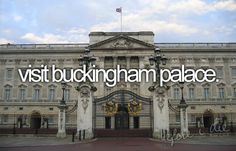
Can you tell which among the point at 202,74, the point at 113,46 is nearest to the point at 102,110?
the point at 113,46

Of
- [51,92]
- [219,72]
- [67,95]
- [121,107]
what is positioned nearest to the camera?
[121,107]

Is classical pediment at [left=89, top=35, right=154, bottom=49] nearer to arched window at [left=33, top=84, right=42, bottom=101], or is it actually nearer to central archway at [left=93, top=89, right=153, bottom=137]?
arched window at [left=33, top=84, right=42, bottom=101]

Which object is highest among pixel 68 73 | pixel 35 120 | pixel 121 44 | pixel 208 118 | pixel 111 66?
pixel 121 44

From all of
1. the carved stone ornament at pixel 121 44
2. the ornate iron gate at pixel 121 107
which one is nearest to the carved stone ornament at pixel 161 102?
the ornate iron gate at pixel 121 107

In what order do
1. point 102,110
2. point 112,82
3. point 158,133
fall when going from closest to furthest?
point 158,133
point 102,110
point 112,82

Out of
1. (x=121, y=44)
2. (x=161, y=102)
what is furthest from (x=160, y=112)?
(x=121, y=44)

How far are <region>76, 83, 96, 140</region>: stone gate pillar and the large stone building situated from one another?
25.8m

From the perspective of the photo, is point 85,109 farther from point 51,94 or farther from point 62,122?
point 51,94

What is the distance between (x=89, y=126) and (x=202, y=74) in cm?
3378

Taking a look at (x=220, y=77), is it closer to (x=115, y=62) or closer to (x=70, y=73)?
(x=115, y=62)

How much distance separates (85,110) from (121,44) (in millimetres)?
29541

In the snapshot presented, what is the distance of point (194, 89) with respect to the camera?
54750 millimetres

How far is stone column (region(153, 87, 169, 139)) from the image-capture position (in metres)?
27.0

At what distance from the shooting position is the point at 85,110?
2722cm
